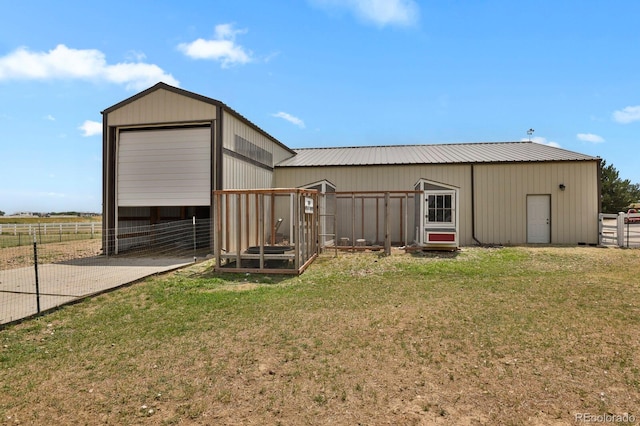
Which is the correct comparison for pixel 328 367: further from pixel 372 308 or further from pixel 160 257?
pixel 160 257

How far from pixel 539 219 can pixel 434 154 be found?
5.86 meters

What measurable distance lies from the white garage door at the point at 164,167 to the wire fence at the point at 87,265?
190 cm

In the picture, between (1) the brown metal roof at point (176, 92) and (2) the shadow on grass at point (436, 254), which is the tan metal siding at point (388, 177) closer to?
(2) the shadow on grass at point (436, 254)

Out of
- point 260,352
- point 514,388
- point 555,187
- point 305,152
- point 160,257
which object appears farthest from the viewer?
point 305,152

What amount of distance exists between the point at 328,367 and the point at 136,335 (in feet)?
9.61

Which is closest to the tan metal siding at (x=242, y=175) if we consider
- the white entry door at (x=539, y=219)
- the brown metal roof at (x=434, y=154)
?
the brown metal roof at (x=434, y=154)

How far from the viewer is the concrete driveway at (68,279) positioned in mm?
6578

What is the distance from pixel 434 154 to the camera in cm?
1883

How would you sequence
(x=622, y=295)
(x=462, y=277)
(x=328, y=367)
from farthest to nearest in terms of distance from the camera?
(x=462, y=277)
(x=622, y=295)
(x=328, y=367)

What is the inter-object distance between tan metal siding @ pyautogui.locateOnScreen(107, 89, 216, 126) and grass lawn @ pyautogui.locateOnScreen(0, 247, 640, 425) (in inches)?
294

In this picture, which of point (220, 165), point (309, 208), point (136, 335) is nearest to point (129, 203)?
point (220, 165)

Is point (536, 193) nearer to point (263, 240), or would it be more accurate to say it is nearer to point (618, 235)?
point (618, 235)

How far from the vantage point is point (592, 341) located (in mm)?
4539

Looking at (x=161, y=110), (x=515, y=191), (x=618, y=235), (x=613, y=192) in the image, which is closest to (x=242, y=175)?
(x=161, y=110)
